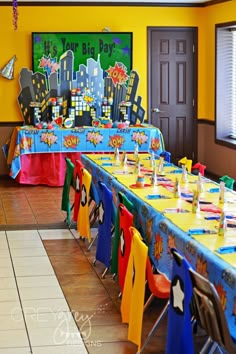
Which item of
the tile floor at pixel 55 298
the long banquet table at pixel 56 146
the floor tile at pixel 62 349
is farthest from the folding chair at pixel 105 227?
the long banquet table at pixel 56 146

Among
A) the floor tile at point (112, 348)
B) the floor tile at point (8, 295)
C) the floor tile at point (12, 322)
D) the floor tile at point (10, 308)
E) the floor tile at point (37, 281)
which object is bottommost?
the floor tile at point (112, 348)

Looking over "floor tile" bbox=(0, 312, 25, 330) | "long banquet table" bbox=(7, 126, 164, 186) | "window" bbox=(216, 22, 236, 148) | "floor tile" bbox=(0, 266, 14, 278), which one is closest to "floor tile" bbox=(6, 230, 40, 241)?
"floor tile" bbox=(0, 266, 14, 278)

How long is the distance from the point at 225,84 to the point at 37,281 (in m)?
6.98

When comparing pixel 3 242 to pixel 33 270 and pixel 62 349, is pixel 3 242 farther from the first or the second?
pixel 62 349

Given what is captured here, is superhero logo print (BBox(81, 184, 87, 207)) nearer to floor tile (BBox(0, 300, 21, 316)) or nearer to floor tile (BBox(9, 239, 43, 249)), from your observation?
floor tile (BBox(9, 239, 43, 249))

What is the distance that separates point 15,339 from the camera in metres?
5.41

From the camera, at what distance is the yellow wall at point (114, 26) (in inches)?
494

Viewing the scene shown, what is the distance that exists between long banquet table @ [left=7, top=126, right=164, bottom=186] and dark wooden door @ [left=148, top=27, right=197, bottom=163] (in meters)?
1.17

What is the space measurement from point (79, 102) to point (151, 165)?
4.50 metres

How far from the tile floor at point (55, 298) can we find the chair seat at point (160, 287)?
1.31ft

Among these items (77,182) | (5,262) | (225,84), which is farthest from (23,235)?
(225,84)

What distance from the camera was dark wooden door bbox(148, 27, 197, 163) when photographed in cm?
1309

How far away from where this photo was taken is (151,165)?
8383 millimetres

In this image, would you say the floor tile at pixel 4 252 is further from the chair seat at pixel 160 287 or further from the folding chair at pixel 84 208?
the chair seat at pixel 160 287
